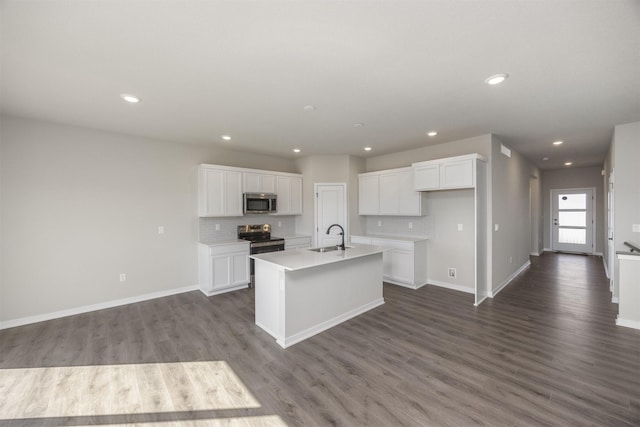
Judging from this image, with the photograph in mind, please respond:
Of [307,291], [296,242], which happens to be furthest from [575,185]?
[307,291]

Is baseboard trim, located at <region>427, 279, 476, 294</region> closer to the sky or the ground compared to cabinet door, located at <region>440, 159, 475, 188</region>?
closer to the ground

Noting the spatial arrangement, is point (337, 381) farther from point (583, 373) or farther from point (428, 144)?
point (428, 144)

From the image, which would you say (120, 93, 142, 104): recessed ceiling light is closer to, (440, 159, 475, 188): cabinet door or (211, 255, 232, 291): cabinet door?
(211, 255, 232, 291): cabinet door

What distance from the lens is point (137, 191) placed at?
4.32 metres

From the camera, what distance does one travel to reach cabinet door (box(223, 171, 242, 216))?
16.2 ft

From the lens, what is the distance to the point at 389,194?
541 cm

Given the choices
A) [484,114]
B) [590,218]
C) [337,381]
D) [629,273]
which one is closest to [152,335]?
[337,381]

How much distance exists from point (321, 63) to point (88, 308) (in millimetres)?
A: 4676

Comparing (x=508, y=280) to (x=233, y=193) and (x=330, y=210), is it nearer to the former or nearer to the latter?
(x=330, y=210)

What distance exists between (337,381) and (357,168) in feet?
14.9

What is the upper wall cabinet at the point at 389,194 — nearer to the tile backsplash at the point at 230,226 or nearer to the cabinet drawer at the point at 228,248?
the tile backsplash at the point at 230,226

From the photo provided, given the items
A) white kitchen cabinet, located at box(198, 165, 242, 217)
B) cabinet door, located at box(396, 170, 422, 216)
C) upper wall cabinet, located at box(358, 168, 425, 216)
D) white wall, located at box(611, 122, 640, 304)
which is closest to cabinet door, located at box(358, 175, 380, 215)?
upper wall cabinet, located at box(358, 168, 425, 216)

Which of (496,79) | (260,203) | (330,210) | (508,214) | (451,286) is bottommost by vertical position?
(451,286)

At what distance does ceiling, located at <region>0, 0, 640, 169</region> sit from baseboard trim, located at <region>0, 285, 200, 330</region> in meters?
2.65
